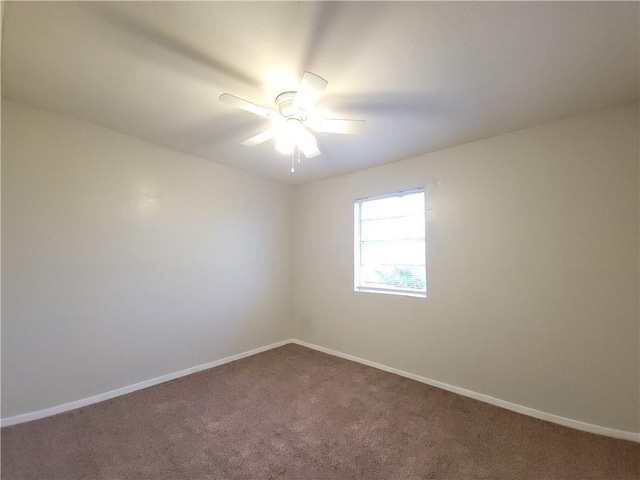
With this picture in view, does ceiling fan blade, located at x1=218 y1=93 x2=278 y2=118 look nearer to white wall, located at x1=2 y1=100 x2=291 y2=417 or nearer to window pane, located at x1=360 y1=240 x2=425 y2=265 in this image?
white wall, located at x1=2 y1=100 x2=291 y2=417

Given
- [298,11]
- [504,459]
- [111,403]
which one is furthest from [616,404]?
[111,403]

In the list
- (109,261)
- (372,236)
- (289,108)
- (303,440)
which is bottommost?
(303,440)

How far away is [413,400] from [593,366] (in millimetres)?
1342

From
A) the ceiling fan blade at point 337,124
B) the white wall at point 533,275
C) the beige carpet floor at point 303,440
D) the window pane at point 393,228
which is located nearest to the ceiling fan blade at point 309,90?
the ceiling fan blade at point 337,124

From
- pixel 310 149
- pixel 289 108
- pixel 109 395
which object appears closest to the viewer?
pixel 289 108

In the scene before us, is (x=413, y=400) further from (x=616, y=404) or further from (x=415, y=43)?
(x=415, y=43)

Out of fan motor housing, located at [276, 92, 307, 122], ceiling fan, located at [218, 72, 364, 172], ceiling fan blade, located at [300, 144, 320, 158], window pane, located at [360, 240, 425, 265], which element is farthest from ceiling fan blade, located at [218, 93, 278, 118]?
window pane, located at [360, 240, 425, 265]

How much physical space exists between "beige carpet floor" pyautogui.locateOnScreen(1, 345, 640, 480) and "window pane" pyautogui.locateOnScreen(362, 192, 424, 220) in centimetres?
183

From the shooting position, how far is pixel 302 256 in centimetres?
399

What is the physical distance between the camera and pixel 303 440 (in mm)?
1887

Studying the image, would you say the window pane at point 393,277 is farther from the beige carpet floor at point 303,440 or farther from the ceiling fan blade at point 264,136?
the ceiling fan blade at point 264,136

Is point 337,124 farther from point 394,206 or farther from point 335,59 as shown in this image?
point 394,206

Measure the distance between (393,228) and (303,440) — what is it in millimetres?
2235

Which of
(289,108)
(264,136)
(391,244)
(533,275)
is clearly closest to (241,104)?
(289,108)
